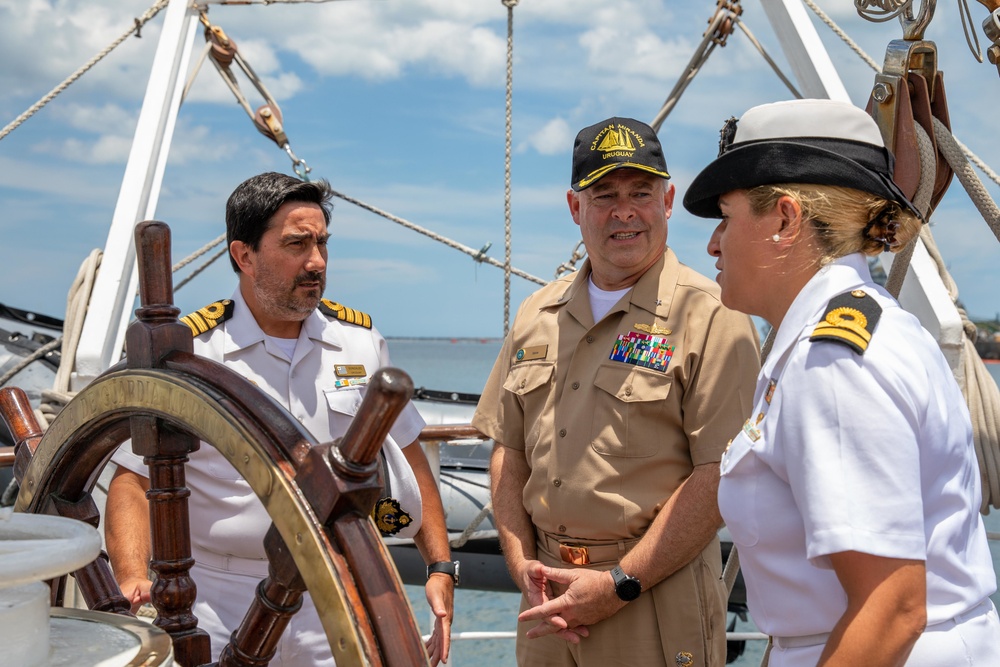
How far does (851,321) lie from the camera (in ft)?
3.85

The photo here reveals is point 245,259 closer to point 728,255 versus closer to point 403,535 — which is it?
point 403,535

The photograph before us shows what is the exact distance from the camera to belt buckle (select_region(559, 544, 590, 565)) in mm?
2207

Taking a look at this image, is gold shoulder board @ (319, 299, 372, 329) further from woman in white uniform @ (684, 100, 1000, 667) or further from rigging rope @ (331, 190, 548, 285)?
rigging rope @ (331, 190, 548, 285)

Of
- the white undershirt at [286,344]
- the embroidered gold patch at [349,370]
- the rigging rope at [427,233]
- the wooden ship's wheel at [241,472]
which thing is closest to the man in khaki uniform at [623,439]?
the embroidered gold patch at [349,370]

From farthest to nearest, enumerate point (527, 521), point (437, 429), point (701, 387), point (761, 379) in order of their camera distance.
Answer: point (437, 429) < point (527, 521) < point (701, 387) < point (761, 379)

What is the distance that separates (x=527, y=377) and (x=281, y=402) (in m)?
0.62

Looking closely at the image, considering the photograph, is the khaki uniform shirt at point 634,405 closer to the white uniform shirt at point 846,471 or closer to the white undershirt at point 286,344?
the white undershirt at point 286,344

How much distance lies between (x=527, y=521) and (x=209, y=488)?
0.75 meters

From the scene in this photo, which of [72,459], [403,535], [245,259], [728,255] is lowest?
[403,535]

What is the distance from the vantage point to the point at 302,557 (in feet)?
2.77

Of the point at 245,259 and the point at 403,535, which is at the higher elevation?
the point at 245,259

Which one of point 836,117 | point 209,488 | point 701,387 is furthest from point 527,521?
point 836,117

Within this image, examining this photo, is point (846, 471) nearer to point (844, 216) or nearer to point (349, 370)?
point (844, 216)

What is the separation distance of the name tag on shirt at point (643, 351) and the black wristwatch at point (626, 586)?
0.44m
